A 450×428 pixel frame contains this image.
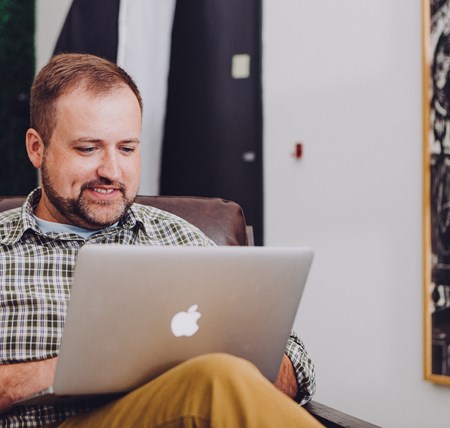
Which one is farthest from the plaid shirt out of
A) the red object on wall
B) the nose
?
the red object on wall

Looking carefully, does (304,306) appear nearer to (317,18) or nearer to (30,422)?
(317,18)

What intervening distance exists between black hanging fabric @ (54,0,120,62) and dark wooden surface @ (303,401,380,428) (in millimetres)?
1631

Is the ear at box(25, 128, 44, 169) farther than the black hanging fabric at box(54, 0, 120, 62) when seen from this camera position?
No

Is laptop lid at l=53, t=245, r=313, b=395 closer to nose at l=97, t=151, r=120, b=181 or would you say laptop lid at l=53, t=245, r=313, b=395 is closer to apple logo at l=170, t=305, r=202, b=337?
apple logo at l=170, t=305, r=202, b=337

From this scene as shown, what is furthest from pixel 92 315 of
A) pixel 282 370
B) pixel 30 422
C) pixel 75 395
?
pixel 282 370

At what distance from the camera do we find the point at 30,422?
4.38 ft

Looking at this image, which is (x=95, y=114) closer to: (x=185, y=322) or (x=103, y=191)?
(x=103, y=191)

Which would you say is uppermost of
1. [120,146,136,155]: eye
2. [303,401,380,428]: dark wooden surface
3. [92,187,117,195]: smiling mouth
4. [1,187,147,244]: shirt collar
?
[120,146,136,155]: eye

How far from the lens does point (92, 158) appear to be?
1.61 meters

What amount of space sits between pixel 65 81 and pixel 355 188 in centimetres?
106

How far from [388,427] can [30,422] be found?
1.27m

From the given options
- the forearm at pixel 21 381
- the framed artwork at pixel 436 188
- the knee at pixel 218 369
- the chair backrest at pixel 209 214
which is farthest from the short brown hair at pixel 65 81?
the framed artwork at pixel 436 188

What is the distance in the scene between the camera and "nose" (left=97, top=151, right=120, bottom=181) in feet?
5.25

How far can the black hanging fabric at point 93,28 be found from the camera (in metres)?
2.63
